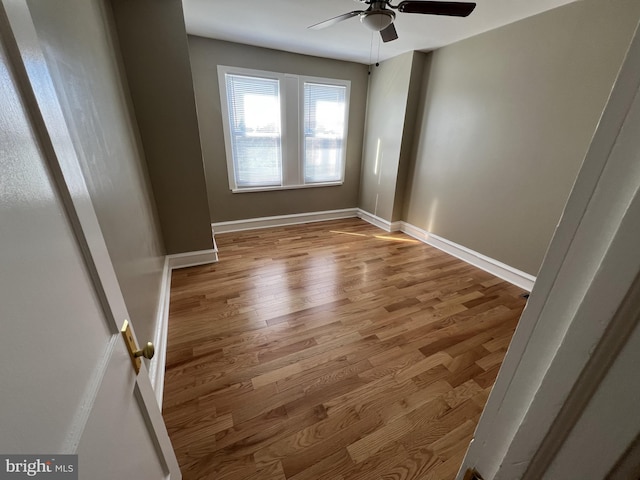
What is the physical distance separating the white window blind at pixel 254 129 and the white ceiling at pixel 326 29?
0.46m

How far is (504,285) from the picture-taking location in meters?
2.57

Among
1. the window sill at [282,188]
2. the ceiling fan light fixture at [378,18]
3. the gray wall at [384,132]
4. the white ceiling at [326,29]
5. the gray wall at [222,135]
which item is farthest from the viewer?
the window sill at [282,188]

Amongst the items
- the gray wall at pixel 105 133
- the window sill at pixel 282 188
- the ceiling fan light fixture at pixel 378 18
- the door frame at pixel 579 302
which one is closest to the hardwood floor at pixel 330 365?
the gray wall at pixel 105 133

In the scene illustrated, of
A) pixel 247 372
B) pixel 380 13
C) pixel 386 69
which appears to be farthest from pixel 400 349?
pixel 386 69

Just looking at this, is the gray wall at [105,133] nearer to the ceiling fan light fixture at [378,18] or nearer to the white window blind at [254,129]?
the white window blind at [254,129]

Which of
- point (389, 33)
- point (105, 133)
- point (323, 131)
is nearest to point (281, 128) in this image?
point (323, 131)

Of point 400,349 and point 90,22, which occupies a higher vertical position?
point 90,22

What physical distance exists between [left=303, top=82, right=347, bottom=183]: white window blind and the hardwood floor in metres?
1.82

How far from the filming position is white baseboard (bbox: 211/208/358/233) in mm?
3694

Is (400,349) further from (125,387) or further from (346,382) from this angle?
(125,387)

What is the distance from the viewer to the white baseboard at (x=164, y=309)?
143cm

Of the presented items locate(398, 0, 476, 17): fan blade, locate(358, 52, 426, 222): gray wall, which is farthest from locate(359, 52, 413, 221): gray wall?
locate(398, 0, 476, 17): fan blade

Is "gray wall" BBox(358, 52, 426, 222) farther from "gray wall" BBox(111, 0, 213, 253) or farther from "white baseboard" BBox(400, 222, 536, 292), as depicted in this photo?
"gray wall" BBox(111, 0, 213, 253)

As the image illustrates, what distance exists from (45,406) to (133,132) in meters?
2.27
